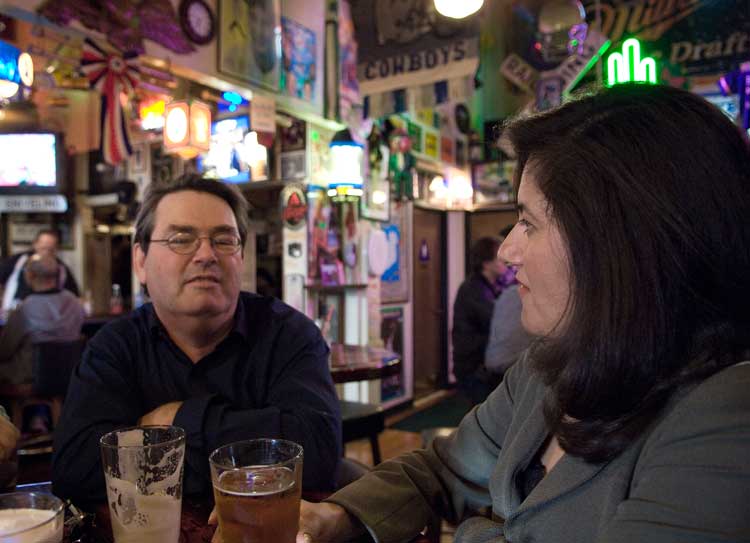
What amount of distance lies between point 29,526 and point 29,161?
669 cm

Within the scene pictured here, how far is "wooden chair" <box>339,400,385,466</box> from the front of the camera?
292cm

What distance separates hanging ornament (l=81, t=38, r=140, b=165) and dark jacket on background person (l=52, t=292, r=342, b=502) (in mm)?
2794

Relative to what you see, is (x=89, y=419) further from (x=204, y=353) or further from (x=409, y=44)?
(x=409, y=44)

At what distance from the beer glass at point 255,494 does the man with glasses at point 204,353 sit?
1.63 feet

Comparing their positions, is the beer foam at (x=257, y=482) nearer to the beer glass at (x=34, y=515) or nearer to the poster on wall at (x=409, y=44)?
the beer glass at (x=34, y=515)

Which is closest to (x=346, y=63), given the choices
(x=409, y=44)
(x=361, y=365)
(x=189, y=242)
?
(x=409, y=44)

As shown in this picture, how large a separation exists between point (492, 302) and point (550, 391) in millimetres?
3243

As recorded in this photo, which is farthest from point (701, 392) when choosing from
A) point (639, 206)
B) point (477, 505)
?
point (477, 505)

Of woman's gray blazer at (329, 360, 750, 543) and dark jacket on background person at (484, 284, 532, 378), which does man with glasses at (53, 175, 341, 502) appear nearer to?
woman's gray blazer at (329, 360, 750, 543)

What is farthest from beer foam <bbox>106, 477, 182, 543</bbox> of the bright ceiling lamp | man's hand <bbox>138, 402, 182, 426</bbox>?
the bright ceiling lamp

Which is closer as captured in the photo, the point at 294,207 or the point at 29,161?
the point at 294,207

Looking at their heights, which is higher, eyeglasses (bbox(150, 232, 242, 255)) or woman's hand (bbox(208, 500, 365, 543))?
eyeglasses (bbox(150, 232, 242, 255))

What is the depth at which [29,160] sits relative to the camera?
633cm

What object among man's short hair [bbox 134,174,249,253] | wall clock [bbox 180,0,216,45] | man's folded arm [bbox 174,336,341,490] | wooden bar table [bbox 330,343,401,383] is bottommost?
wooden bar table [bbox 330,343,401,383]
